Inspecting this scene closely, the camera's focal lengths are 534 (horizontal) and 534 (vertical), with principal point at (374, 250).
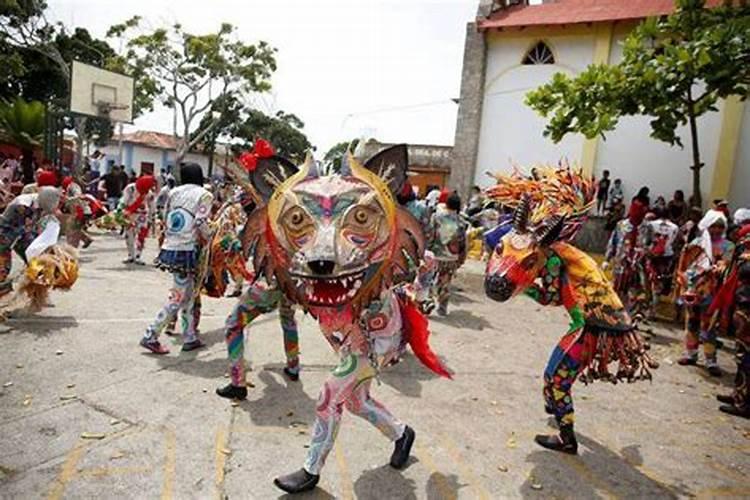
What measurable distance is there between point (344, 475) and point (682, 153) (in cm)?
1537

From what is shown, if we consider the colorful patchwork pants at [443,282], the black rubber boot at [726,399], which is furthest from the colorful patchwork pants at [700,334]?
the colorful patchwork pants at [443,282]

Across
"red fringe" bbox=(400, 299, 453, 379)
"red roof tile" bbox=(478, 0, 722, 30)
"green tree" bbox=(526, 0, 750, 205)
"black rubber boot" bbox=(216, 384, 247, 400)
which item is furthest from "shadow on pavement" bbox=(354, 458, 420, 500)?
"red roof tile" bbox=(478, 0, 722, 30)

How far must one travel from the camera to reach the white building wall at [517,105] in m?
16.6

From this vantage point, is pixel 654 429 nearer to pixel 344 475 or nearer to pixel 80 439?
pixel 344 475

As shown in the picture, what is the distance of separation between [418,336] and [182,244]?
285 cm

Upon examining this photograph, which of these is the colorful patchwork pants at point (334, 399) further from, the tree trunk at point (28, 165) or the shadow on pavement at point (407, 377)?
the tree trunk at point (28, 165)

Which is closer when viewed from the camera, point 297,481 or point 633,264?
point 297,481

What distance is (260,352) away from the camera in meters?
5.64

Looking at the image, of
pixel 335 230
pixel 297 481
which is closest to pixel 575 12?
pixel 335 230

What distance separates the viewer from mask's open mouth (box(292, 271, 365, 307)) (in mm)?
2760

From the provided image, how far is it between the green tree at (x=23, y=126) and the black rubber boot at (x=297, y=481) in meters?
17.9

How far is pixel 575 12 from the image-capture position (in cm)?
1661

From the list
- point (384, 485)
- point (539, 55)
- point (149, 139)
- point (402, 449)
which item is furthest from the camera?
point (149, 139)

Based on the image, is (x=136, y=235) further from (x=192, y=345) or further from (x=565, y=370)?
(x=565, y=370)
